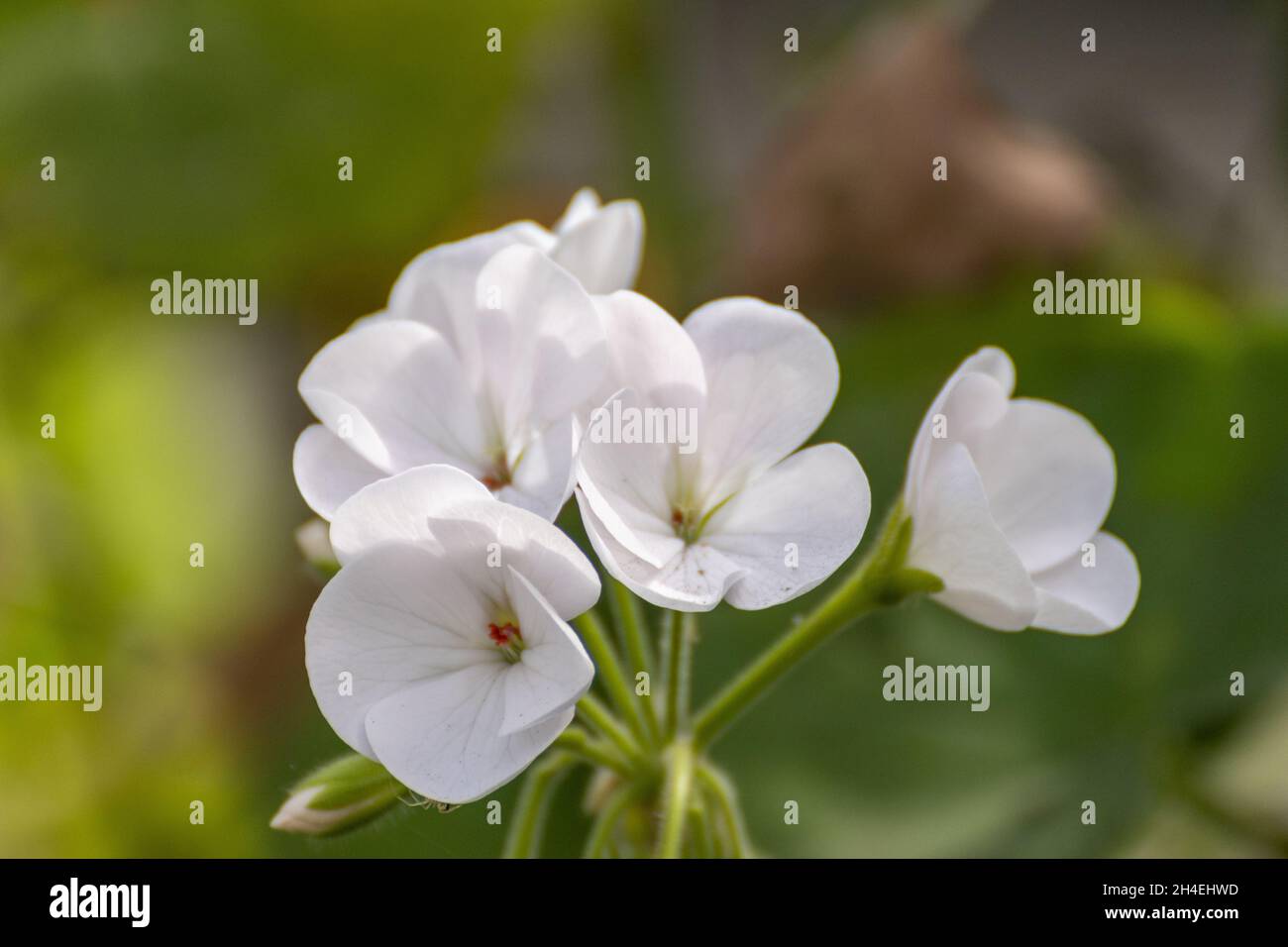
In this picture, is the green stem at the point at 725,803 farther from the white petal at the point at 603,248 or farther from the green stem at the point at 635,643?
the white petal at the point at 603,248

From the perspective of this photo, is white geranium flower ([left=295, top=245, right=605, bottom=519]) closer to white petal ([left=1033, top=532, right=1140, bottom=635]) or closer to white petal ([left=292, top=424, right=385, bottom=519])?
white petal ([left=292, top=424, right=385, bottom=519])

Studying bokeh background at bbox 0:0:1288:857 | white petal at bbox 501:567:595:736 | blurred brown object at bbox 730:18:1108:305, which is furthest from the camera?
blurred brown object at bbox 730:18:1108:305

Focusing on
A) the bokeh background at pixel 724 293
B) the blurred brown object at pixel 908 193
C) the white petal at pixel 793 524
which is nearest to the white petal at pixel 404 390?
the white petal at pixel 793 524

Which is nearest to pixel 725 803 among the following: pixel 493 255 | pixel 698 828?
pixel 698 828

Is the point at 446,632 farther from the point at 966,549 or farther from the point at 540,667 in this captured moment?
the point at 966,549

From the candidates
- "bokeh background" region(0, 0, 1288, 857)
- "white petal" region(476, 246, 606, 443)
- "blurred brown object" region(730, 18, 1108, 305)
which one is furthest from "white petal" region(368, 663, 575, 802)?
"blurred brown object" region(730, 18, 1108, 305)
